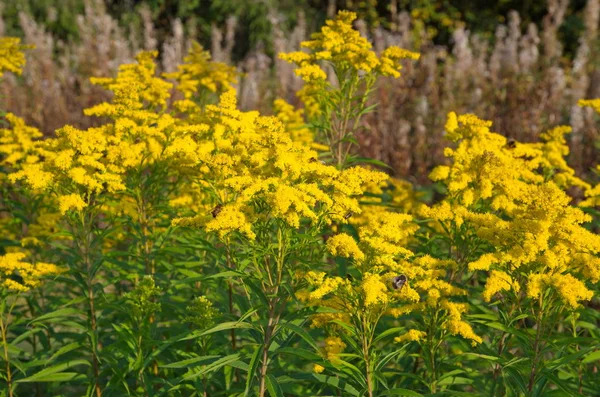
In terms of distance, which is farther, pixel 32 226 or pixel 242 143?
pixel 32 226

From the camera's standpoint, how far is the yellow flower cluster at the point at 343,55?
3.97 metres

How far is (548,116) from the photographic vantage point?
8477mm

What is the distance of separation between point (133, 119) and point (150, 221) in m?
0.55

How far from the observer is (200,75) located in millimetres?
5000

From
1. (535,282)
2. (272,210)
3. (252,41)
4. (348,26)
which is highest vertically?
(348,26)

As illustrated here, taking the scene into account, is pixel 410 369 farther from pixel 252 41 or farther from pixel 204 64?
pixel 252 41

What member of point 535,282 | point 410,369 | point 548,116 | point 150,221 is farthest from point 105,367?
point 548,116

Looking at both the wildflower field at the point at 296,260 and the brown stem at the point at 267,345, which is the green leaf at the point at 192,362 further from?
the brown stem at the point at 267,345

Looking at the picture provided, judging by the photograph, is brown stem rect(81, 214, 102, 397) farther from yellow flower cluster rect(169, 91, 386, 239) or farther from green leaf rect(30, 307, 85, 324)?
yellow flower cluster rect(169, 91, 386, 239)

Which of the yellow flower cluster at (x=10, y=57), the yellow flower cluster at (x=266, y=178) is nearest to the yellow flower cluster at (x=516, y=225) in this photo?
the yellow flower cluster at (x=266, y=178)

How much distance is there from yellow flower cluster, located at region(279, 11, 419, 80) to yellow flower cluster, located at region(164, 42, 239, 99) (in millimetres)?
875

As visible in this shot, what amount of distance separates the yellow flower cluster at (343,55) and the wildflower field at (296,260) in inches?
0.5

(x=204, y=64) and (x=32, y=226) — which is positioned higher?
(x=204, y=64)

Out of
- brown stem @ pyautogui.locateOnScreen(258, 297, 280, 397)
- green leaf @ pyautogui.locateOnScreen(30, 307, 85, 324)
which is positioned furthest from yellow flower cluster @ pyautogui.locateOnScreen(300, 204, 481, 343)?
green leaf @ pyautogui.locateOnScreen(30, 307, 85, 324)
